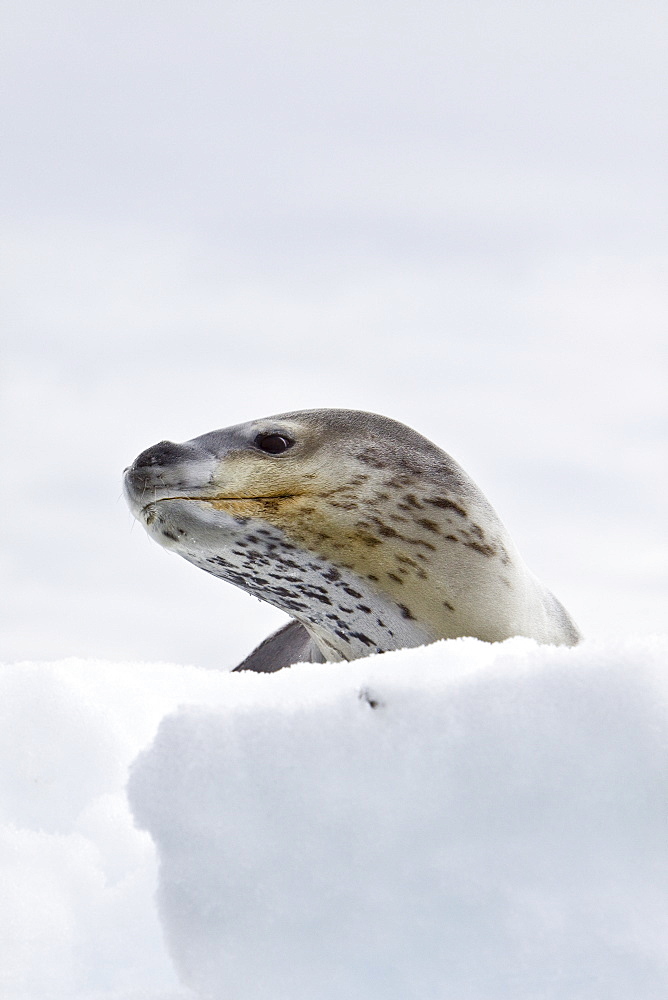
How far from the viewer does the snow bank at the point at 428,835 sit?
1688mm

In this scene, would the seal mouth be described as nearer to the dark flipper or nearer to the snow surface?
the dark flipper

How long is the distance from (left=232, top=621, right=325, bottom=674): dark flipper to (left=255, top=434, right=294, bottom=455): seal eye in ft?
3.53

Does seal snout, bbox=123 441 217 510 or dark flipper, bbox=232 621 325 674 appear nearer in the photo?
seal snout, bbox=123 441 217 510

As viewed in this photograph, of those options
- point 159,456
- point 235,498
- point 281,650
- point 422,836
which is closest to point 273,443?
point 235,498

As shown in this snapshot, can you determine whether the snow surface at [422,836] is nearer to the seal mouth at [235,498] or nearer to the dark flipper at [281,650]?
the seal mouth at [235,498]

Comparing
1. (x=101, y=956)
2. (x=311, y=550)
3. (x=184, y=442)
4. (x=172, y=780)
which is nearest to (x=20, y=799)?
(x=101, y=956)

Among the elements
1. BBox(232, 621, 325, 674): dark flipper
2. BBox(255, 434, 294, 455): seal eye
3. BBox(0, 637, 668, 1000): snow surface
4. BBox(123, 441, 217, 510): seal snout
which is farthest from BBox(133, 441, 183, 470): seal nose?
BBox(0, 637, 668, 1000): snow surface

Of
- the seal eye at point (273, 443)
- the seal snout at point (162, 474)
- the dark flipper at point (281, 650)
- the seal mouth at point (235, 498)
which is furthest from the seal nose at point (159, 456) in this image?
the dark flipper at point (281, 650)

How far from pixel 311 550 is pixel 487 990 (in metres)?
2.44

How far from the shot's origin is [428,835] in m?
1.77

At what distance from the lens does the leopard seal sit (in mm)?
3996

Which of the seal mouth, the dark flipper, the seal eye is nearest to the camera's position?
the seal mouth

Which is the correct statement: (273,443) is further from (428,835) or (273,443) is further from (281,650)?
(428,835)

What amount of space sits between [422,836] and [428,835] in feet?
0.03
